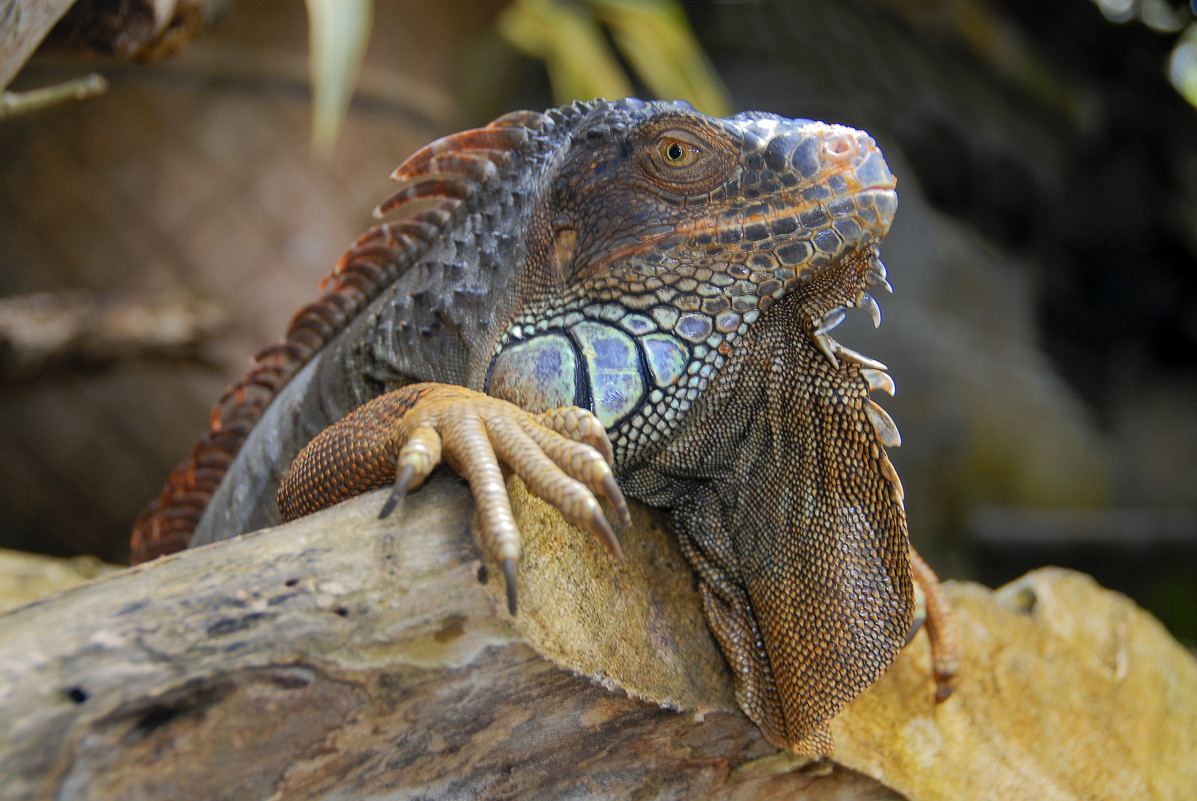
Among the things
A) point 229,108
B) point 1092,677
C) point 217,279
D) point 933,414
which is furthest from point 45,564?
point 933,414

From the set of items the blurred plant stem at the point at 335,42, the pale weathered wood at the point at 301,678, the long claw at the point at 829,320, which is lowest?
the pale weathered wood at the point at 301,678

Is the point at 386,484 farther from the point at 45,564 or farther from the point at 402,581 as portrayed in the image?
the point at 45,564

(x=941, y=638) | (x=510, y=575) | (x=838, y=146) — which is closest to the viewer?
(x=510, y=575)

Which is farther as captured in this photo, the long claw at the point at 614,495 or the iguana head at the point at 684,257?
the iguana head at the point at 684,257

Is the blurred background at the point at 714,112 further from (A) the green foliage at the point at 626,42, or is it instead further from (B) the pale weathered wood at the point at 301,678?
(B) the pale weathered wood at the point at 301,678

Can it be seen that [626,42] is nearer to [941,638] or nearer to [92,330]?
[92,330]

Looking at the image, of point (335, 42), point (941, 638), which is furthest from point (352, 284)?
point (941, 638)

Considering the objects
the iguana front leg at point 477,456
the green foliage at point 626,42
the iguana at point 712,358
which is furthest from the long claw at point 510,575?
the green foliage at point 626,42
